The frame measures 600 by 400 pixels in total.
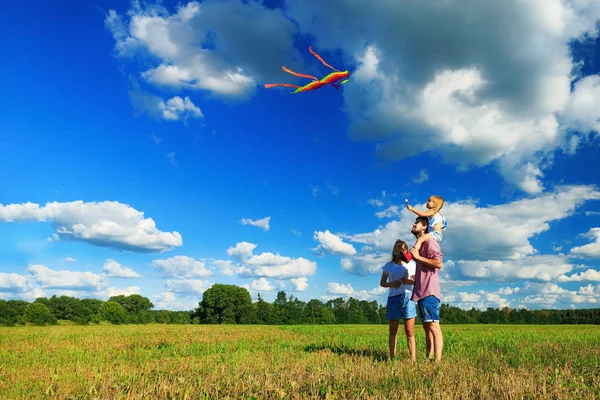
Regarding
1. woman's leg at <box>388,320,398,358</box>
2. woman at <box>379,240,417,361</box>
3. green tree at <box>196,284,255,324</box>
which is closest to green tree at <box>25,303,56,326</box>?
green tree at <box>196,284,255,324</box>

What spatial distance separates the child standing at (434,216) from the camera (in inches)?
279

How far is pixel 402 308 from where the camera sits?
7484 mm

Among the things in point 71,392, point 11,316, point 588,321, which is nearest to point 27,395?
point 71,392

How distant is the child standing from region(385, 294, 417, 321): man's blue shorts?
1.26 metres

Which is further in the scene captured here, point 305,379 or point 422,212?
point 422,212

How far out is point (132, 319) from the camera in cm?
9750

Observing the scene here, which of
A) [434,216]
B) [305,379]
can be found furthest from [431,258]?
[305,379]

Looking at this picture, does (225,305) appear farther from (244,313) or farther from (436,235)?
(436,235)

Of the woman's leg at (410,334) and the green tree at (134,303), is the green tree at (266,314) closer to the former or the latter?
the green tree at (134,303)

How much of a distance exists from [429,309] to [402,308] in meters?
0.78

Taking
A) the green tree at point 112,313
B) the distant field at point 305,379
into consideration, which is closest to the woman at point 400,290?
the distant field at point 305,379

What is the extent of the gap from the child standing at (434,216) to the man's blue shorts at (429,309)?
1014 millimetres

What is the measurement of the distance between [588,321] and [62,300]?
341ft

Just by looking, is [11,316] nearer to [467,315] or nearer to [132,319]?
[132,319]
